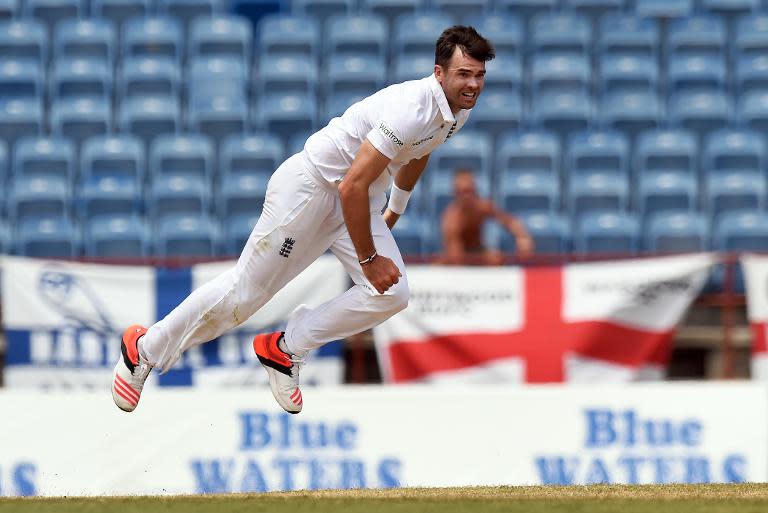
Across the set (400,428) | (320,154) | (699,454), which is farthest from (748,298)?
(320,154)

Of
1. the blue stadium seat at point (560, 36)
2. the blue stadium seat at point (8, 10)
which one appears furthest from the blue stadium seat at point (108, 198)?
the blue stadium seat at point (560, 36)

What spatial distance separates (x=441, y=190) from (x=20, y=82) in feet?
15.2

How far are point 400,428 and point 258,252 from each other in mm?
2791

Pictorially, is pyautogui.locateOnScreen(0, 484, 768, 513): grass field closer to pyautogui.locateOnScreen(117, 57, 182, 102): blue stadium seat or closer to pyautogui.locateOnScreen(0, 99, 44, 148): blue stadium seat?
pyautogui.locateOnScreen(0, 99, 44, 148): blue stadium seat

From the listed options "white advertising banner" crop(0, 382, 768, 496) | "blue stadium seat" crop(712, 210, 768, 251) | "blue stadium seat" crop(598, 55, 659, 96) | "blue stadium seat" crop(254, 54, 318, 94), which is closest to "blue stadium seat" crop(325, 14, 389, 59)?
"blue stadium seat" crop(254, 54, 318, 94)

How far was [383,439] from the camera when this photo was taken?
9078mm

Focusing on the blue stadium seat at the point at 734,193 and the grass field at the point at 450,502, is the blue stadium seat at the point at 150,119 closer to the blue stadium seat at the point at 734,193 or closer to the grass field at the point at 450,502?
the blue stadium seat at the point at 734,193

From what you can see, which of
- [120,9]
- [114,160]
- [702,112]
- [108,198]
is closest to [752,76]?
[702,112]

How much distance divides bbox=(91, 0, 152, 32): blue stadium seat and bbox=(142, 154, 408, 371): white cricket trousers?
8.70 metres

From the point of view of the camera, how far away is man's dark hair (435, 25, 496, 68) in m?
6.25

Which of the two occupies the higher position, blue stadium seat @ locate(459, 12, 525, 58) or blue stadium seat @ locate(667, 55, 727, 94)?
blue stadium seat @ locate(459, 12, 525, 58)

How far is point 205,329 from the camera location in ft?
22.7

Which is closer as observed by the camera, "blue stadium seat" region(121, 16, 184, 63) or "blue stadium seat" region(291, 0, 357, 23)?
"blue stadium seat" region(121, 16, 184, 63)

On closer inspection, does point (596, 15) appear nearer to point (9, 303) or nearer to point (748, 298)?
point (748, 298)
